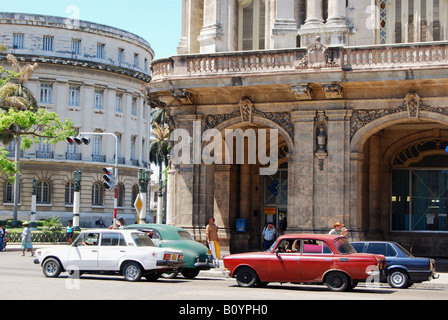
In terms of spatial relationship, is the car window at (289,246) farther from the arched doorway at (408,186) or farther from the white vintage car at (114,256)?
the arched doorway at (408,186)

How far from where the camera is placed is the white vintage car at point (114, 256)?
19031 millimetres

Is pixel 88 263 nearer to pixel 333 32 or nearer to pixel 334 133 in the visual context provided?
pixel 334 133

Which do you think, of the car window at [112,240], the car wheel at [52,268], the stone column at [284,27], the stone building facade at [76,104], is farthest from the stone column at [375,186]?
the stone building facade at [76,104]

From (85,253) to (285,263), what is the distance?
557 cm

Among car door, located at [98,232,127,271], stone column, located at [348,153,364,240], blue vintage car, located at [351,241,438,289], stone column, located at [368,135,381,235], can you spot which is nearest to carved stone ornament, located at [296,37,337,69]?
stone column, located at [348,153,364,240]

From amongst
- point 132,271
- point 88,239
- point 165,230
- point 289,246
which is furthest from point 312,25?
point 132,271

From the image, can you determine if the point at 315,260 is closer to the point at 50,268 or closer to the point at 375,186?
the point at 50,268

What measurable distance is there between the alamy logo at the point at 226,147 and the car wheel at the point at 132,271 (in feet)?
29.4

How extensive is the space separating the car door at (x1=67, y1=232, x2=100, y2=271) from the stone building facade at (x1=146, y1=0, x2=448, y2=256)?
25.6ft

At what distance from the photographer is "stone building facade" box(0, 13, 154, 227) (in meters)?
68.0

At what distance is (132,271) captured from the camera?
62.7 feet

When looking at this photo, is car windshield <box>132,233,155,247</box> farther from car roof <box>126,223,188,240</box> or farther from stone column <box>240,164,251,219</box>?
stone column <box>240,164,251,219</box>
